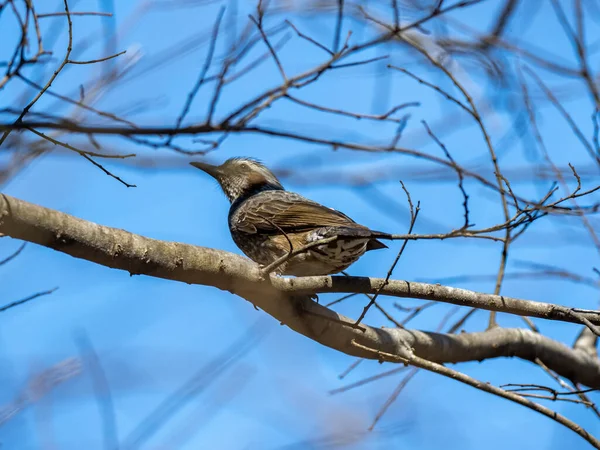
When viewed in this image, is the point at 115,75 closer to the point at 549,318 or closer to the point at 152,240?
the point at 152,240

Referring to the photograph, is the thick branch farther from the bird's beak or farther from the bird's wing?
the bird's beak

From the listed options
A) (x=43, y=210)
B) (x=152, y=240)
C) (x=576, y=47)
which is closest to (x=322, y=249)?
(x=152, y=240)

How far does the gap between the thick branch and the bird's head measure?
2.56 metres

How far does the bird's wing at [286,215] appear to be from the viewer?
5383 millimetres

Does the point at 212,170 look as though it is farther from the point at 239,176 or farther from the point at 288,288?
the point at 288,288

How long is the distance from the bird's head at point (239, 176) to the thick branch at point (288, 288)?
8.40ft

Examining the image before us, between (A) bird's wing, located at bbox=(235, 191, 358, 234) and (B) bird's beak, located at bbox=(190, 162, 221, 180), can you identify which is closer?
(A) bird's wing, located at bbox=(235, 191, 358, 234)

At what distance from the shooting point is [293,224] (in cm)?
552

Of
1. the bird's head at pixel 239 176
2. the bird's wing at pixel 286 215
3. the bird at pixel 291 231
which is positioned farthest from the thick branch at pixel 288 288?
the bird's head at pixel 239 176

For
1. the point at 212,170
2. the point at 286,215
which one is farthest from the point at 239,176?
the point at 286,215

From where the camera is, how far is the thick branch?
3289 mm

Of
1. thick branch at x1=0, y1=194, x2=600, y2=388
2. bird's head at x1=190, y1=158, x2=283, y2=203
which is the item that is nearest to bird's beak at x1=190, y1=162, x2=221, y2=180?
bird's head at x1=190, y1=158, x2=283, y2=203

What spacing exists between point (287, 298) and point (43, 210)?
163cm

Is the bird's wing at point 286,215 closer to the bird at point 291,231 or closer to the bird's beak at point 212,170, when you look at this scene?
the bird at point 291,231
